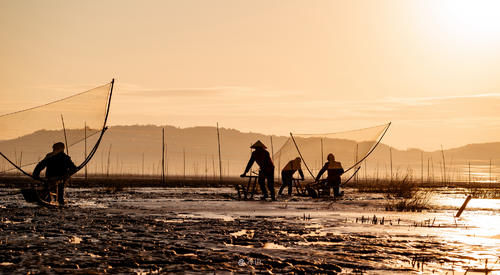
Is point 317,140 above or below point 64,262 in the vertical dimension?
above

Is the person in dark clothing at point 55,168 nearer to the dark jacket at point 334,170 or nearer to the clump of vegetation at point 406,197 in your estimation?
the clump of vegetation at point 406,197

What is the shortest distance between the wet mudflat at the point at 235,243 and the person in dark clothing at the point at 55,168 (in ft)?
5.25

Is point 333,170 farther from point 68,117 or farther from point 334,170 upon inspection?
point 68,117

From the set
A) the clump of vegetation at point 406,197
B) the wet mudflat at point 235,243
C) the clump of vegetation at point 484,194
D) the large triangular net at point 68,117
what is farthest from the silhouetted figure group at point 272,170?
the clump of vegetation at point 484,194

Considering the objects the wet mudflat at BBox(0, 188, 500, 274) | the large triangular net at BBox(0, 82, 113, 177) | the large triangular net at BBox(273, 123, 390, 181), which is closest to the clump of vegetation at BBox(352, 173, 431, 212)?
the large triangular net at BBox(273, 123, 390, 181)

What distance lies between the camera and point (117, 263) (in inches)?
335

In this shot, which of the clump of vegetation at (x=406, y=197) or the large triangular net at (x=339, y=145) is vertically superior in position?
the large triangular net at (x=339, y=145)

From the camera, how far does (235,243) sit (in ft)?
35.3

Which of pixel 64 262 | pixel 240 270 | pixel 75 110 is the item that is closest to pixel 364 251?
pixel 240 270

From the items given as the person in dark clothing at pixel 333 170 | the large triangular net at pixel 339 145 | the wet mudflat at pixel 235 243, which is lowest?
the wet mudflat at pixel 235 243

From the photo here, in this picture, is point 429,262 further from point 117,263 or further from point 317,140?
point 317,140

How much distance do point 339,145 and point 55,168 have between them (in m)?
16.2

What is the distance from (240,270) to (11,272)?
269 cm

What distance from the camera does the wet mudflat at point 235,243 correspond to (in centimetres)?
850
